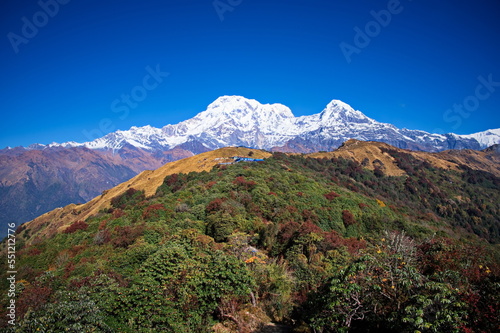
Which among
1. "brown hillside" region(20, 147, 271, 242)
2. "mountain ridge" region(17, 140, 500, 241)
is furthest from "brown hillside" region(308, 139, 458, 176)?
"brown hillside" region(20, 147, 271, 242)

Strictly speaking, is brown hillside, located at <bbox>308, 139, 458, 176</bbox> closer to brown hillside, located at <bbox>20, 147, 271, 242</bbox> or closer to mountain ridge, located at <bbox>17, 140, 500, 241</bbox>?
mountain ridge, located at <bbox>17, 140, 500, 241</bbox>

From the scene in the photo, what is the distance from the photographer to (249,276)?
14211mm

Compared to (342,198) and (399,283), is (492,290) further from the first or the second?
(342,198)

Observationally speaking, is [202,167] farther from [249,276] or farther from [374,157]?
[374,157]

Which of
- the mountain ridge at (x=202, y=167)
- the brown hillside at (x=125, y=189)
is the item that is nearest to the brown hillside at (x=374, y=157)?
the mountain ridge at (x=202, y=167)

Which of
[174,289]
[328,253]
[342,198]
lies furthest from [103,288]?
[342,198]

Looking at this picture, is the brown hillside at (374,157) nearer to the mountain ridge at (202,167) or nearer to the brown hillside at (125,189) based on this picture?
the mountain ridge at (202,167)

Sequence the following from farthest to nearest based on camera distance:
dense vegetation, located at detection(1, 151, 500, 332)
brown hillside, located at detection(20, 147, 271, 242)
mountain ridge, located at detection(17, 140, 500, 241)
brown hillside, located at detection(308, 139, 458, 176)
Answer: brown hillside, located at detection(308, 139, 458, 176) < mountain ridge, located at detection(17, 140, 500, 241) < brown hillside, located at detection(20, 147, 271, 242) < dense vegetation, located at detection(1, 151, 500, 332)

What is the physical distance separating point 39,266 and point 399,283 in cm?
2711

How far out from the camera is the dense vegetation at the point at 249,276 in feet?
30.3

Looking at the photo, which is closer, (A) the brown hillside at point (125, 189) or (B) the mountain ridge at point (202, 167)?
(A) the brown hillside at point (125, 189)

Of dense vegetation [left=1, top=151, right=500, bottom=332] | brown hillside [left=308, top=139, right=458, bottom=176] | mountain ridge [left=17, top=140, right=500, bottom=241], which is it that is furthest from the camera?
brown hillside [left=308, top=139, right=458, bottom=176]

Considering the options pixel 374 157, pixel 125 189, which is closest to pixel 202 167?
pixel 125 189

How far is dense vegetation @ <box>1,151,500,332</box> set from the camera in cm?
924
